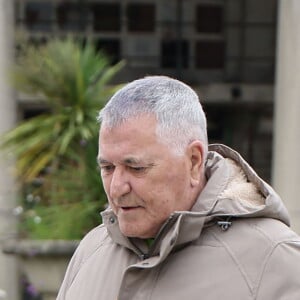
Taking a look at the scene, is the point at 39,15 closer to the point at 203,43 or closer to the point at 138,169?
the point at 203,43

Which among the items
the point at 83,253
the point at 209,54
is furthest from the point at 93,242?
the point at 209,54

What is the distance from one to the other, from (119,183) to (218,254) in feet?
0.86

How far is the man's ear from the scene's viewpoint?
1790mm

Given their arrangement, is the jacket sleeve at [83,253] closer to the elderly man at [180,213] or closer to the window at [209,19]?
the elderly man at [180,213]

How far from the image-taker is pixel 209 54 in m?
11.4

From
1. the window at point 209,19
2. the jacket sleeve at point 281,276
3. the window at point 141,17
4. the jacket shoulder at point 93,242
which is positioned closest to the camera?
the jacket sleeve at point 281,276

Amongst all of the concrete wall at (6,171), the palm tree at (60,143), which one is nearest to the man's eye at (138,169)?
the palm tree at (60,143)

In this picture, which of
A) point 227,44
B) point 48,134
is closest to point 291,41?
point 48,134

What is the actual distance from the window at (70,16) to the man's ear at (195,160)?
918 cm

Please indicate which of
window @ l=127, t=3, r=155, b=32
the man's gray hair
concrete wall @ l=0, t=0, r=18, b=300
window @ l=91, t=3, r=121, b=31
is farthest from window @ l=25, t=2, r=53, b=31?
the man's gray hair

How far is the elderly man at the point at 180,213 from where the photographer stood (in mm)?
1744

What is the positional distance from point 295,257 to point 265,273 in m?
0.08

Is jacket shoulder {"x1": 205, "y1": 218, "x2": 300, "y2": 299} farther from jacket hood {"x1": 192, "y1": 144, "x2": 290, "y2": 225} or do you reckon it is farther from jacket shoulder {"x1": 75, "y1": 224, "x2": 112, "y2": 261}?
jacket shoulder {"x1": 75, "y1": 224, "x2": 112, "y2": 261}

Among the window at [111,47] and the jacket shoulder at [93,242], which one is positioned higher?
the jacket shoulder at [93,242]
